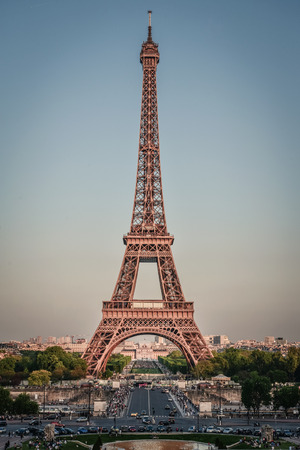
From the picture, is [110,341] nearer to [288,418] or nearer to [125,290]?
[125,290]

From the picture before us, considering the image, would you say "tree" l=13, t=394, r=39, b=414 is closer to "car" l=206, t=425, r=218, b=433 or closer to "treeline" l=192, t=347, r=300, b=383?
"car" l=206, t=425, r=218, b=433

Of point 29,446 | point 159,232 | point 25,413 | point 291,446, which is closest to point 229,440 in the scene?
point 291,446

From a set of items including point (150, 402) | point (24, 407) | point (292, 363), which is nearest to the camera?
point (24, 407)

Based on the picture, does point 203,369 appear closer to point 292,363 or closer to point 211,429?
point 292,363

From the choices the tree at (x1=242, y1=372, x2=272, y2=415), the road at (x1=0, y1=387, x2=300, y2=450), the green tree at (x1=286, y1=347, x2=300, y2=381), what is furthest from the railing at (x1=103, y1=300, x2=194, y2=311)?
the tree at (x1=242, y1=372, x2=272, y2=415)

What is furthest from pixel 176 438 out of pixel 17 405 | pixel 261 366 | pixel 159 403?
pixel 261 366

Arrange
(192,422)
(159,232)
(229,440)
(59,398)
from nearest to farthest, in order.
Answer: (229,440), (192,422), (59,398), (159,232)
